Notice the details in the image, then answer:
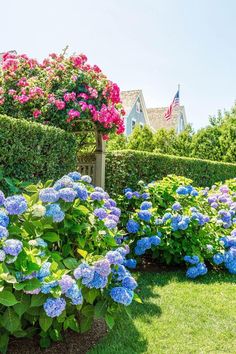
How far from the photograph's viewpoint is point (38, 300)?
2.24m

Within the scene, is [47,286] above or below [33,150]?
below

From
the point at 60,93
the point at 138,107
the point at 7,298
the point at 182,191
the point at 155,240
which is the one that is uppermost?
the point at 138,107

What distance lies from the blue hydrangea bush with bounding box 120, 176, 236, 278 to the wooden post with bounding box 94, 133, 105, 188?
958 millimetres

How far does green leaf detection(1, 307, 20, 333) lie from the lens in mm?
2191

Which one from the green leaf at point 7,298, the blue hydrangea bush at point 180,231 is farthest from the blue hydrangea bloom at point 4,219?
the blue hydrangea bush at point 180,231

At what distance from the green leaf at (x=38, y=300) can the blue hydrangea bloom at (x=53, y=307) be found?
4 centimetres

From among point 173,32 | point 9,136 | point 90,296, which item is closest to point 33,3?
point 9,136

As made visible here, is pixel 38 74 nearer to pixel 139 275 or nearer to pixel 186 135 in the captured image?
pixel 139 275

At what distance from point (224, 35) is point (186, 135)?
895cm

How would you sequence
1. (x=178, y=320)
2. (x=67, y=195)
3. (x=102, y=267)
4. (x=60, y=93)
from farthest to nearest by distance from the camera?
(x=60, y=93) < (x=178, y=320) < (x=67, y=195) < (x=102, y=267)

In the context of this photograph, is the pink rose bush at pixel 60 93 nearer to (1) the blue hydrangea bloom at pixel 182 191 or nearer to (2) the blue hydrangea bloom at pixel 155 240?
(1) the blue hydrangea bloom at pixel 182 191

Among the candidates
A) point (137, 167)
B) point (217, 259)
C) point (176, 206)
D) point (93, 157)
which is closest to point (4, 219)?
point (176, 206)

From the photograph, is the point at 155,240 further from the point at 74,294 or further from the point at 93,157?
the point at 74,294

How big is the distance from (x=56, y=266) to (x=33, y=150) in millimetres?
1991
